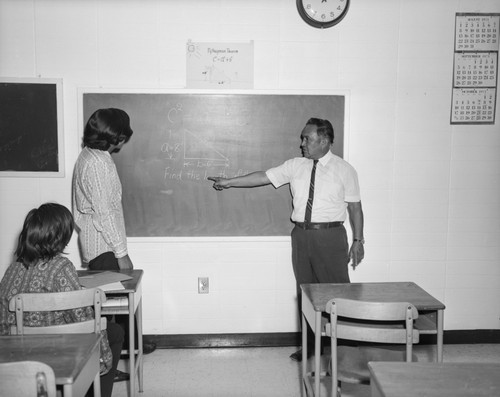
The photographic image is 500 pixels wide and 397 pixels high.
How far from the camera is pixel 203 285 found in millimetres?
3830

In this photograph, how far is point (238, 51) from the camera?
366 cm

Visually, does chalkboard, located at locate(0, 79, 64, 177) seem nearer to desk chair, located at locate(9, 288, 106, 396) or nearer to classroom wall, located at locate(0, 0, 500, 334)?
classroom wall, located at locate(0, 0, 500, 334)

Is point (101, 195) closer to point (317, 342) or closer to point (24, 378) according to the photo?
point (317, 342)

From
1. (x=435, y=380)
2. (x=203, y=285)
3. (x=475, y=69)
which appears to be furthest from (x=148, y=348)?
(x=475, y=69)

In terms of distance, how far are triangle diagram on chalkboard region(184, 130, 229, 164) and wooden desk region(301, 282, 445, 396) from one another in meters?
1.35

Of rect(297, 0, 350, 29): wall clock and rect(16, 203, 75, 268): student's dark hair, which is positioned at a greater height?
rect(297, 0, 350, 29): wall clock

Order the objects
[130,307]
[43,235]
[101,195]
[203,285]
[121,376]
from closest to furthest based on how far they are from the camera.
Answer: [43,235] < [130,307] < [101,195] < [121,376] < [203,285]

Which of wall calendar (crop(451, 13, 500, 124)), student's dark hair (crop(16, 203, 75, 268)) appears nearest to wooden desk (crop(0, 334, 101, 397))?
student's dark hair (crop(16, 203, 75, 268))

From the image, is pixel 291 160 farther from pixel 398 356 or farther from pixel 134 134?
pixel 398 356

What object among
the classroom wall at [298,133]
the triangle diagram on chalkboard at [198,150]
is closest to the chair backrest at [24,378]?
the classroom wall at [298,133]

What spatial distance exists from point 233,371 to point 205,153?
1526 mm

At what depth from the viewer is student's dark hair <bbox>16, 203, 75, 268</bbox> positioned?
2275 mm

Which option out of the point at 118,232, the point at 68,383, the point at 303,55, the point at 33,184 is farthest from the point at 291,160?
the point at 68,383

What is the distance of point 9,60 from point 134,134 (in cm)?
98
